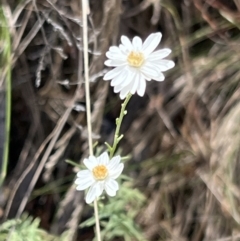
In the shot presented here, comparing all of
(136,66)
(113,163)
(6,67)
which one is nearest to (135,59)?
(136,66)

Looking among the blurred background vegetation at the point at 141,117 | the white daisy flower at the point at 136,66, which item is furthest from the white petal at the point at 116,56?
the blurred background vegetation at the point at 141,117

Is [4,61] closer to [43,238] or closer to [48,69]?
[48,69]

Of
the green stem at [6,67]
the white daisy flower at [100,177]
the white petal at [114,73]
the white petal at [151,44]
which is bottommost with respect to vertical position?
the white daisy flower at [100,177]

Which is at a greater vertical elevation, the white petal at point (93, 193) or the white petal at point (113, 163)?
the white petal at point (113, 163)

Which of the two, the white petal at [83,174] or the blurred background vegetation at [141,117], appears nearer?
the white petal at [83,174]

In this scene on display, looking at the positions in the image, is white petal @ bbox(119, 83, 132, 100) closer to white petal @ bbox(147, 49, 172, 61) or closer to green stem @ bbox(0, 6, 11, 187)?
white petal @ bbox(147, 49, 172, 61)

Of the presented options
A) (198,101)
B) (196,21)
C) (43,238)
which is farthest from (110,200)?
(196,21)

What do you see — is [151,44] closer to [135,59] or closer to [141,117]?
[135,59]

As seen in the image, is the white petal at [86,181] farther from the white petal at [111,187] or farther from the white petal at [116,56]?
the white petal at [116,56]
